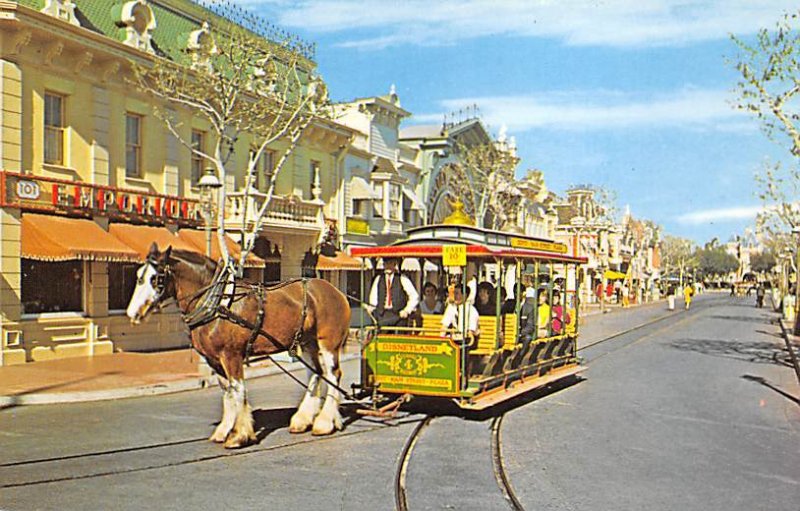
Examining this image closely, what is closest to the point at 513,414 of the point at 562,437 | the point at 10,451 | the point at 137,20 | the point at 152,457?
the point at 562,437

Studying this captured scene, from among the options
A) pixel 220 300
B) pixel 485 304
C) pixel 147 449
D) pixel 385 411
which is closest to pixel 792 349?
pixel 485 304

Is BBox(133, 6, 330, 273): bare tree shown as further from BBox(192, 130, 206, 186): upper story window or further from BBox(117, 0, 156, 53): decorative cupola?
BBox(117, 0, 156, 53): decorative cupola

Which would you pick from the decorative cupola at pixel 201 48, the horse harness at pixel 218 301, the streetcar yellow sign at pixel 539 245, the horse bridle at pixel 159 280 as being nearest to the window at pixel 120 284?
the decorative cupola at pixel 201 48

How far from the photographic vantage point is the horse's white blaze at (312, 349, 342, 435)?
10509 mm

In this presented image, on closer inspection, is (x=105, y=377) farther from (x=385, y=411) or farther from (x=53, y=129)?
(x=385, y=411)

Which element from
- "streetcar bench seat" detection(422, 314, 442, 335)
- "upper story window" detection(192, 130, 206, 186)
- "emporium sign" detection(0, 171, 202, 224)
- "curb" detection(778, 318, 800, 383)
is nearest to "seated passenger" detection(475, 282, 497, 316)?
"streetcar bench seat" detection(422, 314, 442, 335)

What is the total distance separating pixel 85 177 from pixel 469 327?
1226 cm

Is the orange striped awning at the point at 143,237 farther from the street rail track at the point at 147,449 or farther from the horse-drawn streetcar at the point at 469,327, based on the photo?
the street rail track at the point at 147,449

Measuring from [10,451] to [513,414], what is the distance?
695cm

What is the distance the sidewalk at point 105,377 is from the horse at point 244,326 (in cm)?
462

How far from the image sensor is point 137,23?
73.3 feet

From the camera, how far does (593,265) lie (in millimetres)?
71312

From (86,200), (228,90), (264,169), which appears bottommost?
(86,200)

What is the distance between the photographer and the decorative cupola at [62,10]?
1902cm
